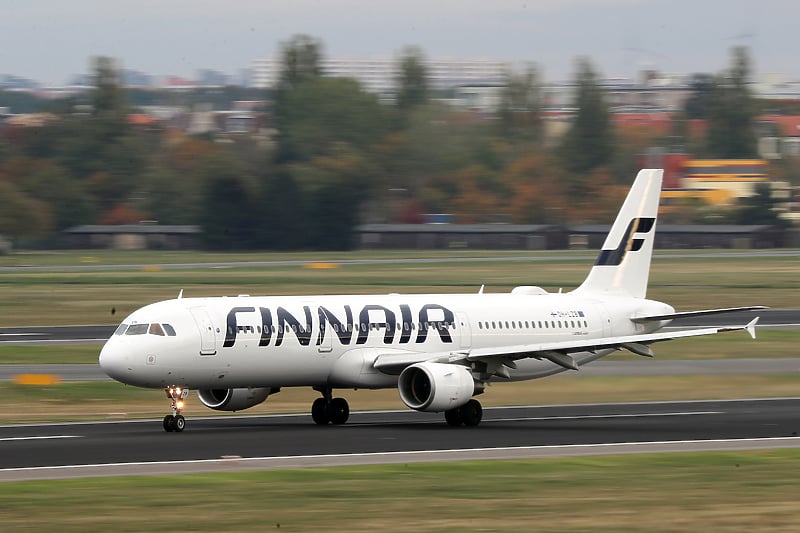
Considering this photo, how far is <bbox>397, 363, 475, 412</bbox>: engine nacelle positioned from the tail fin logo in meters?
10.3

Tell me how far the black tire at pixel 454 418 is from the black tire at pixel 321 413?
11.3ft

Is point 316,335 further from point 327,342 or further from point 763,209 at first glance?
point 763,209

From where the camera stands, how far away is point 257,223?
162375 mm

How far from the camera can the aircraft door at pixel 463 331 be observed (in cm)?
4225

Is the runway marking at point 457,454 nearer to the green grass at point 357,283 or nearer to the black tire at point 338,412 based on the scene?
the black tire at point 338,412

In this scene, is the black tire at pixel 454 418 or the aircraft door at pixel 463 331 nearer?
the black tire at pixel 454 418

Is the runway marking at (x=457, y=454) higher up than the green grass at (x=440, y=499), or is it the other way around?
the green grass at (x=440, y=499)

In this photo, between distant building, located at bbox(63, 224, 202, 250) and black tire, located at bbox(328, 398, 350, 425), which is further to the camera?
distant building, located at bbox(63, 224, 202, 250)

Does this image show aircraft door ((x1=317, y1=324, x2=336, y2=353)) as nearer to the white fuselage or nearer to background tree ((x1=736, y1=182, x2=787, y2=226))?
the white fuselage

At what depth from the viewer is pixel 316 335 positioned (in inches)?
1540

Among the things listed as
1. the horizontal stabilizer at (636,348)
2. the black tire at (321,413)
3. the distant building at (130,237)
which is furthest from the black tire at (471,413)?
the distant building at (130,237)

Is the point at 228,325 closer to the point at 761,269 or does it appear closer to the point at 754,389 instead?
the point at 754,389

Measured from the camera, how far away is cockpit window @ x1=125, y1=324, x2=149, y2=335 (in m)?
36.8

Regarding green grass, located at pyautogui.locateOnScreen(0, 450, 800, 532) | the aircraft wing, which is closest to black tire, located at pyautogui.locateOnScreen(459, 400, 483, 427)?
the aircraft wing
